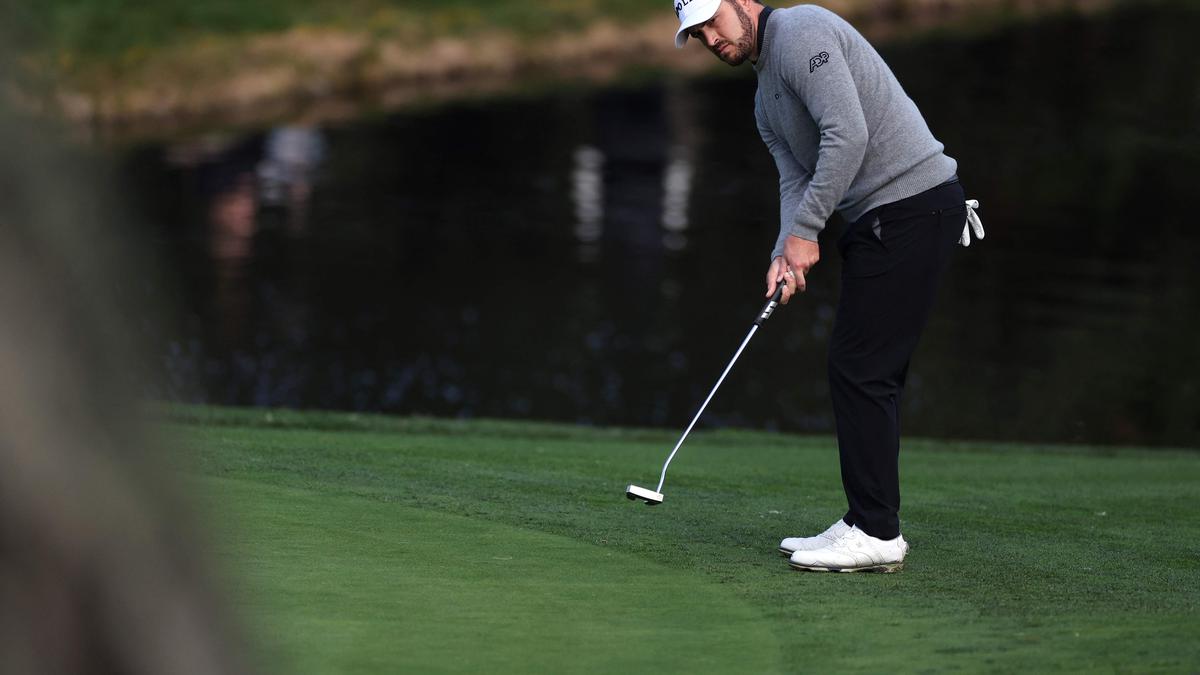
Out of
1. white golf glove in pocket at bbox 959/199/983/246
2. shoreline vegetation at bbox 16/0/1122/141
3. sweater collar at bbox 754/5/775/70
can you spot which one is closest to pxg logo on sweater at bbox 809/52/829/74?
sweater collar at bbox 754/5/775/70

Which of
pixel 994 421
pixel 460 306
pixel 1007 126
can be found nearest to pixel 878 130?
pixel 994 421

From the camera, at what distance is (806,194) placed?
14.4 ft

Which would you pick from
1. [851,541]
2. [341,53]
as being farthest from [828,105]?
[341,53]

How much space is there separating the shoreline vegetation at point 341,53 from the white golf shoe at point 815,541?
723 inches

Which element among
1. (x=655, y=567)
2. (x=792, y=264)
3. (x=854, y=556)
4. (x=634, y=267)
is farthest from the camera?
(x=634, y=267)

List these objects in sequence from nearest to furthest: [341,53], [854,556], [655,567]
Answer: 1. [655,567]
2. [854,556]
3. [341,53]

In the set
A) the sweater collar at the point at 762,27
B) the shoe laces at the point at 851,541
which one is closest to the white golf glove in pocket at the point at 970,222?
the sweater collar at the point at 762,27

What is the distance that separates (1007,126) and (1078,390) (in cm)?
1174

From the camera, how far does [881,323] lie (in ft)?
14.5

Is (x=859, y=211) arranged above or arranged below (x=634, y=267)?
above

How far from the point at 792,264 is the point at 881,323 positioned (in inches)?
11.9

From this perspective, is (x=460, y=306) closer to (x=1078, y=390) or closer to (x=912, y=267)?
(x=1078, y=390)

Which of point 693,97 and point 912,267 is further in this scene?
point 693,97

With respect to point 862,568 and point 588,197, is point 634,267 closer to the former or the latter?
point 588,197
